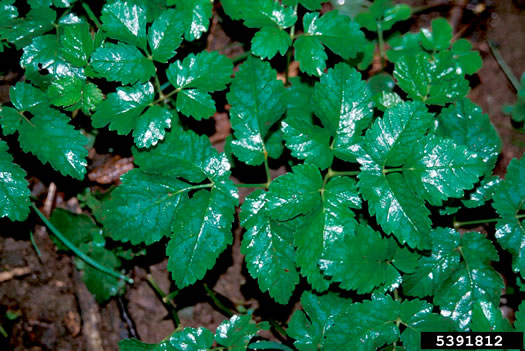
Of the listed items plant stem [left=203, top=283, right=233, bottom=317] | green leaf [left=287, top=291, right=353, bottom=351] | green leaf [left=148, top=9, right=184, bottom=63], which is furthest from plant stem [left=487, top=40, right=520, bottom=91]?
plant stem [left=203, top=283, right=233, bottom=317]

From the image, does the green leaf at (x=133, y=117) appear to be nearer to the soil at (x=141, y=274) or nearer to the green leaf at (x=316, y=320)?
the soil at (x=141, y=274)

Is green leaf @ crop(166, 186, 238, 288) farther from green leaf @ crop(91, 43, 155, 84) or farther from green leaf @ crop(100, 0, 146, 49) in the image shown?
green leaf @ crop(100, 0, 146, 49)

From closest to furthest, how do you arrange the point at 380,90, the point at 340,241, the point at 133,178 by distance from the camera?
the point at 340,241 < the point at 133,178 < the point at 380,90

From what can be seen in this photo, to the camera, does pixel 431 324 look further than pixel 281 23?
No

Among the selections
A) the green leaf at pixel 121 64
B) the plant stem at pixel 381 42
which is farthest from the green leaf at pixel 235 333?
the plant stem at pixel 381 42

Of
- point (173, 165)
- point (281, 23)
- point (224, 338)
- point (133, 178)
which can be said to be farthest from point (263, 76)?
point (224, 338)

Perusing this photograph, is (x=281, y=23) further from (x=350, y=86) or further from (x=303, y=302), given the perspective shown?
(x=303, y=302)

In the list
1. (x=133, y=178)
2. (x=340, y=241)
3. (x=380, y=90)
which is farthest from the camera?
(x=380, y=90)

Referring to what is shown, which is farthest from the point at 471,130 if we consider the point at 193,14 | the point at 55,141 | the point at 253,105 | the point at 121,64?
the point at 55,141
